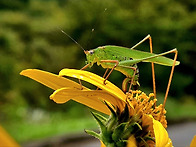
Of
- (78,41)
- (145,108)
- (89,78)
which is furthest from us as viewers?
(78,41)

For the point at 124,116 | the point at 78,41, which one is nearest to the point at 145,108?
the point at 124,116

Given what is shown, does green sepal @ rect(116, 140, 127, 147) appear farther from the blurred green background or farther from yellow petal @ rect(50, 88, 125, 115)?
the blurred green background

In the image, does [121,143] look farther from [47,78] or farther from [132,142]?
[47,78]

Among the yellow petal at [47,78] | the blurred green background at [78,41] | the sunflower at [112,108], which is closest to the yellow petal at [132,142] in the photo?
the sunflower at [112,108]

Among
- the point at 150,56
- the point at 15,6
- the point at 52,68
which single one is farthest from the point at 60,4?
the point at 150,56

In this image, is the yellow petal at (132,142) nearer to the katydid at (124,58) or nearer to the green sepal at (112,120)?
the green sepal at (112,120)

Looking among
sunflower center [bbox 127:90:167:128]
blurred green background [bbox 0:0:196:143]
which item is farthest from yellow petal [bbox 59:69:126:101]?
blurred green background [bbox 0:0:196:143]
